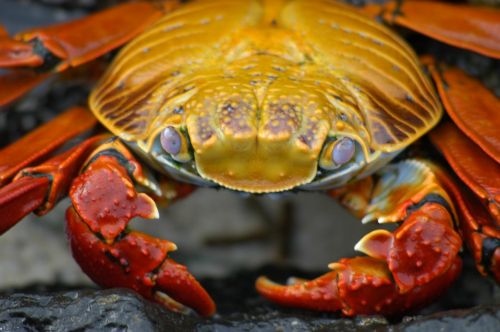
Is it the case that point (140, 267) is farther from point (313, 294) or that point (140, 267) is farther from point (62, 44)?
point (62, 44)

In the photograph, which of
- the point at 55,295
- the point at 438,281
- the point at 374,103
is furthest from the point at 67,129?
the point at 438,281

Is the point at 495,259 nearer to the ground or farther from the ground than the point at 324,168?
nearer to the ground

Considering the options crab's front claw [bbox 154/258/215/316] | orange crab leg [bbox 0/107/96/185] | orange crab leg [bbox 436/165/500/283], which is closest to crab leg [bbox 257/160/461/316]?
orange crab leg [bbox 436/165/500/283]

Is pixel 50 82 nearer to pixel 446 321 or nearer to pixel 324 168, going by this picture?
pixel 324 168

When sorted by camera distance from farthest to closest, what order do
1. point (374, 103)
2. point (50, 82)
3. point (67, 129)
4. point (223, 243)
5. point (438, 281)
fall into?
point (223, 243)
point (50, 82)
point (67, 129)
point (374, 103)
point (438, 281)

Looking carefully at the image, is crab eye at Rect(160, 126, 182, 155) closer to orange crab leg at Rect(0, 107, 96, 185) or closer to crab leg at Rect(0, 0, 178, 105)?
orange crab leg at Rect(0, 107, 96, 185)

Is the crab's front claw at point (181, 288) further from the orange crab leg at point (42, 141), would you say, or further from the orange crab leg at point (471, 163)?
the orange crab leg at point (471, 163)

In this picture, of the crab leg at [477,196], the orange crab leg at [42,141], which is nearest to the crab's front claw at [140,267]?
the orange crab leg at [42,141]
